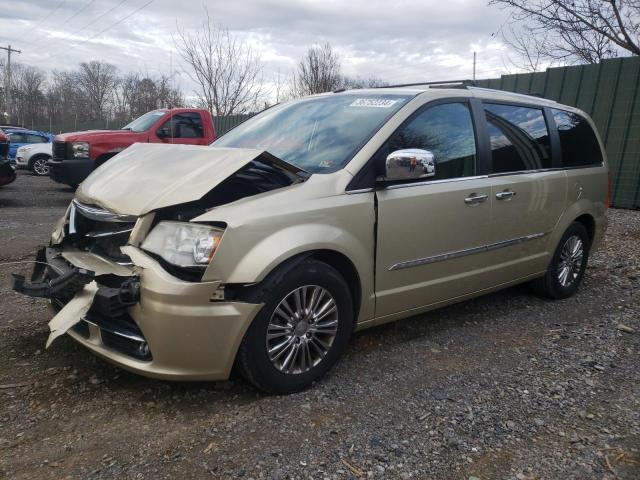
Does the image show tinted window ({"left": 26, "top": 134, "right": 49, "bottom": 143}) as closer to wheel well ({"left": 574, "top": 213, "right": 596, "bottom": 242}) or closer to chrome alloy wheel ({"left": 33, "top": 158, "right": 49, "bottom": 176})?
chrome alloy wheel ({"left": 33, "top": 158, "right": 49, "bottom": 176})

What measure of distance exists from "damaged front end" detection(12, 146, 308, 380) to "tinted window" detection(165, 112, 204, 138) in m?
7.98

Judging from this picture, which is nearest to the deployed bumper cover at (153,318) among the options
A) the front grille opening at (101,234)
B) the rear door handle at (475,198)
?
the front grille opening at (101,234)

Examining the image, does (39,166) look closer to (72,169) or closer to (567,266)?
(72,169)

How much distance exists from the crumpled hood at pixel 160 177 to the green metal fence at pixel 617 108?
7.52 meters

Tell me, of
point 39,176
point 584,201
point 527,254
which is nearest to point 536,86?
point 584,201

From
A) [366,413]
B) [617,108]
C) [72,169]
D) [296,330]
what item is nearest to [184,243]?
[296,330]

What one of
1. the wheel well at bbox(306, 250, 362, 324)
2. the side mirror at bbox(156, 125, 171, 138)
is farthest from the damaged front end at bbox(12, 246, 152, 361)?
the side mirror at bbox(156, 125, 171, 138)

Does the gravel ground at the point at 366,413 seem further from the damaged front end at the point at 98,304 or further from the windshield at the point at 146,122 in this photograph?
the windshield at the point at 146,122

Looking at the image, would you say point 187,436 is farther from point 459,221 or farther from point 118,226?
point 459,221

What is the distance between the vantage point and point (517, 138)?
14.4ft

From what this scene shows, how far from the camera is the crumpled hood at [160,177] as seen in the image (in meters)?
2.88

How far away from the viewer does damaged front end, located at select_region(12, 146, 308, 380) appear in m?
2.65

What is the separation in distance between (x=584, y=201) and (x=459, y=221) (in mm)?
1954

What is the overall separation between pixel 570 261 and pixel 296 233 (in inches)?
132
